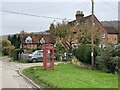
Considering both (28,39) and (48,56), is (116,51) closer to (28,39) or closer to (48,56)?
(48,56)

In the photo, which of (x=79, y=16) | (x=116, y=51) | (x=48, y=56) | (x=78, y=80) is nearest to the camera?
(x=78, y=80)

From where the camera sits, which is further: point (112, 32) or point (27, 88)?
point (112, 32)

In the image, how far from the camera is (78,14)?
231 feet

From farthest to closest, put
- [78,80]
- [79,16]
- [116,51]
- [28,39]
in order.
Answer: [28,39]
[79,16]
[116,51]
[78,80]

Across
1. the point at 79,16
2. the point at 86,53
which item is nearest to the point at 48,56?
the point at 86,53

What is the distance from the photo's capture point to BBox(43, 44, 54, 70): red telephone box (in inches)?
1104

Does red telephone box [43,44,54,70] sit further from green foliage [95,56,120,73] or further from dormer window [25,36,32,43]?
dormer window [25,36,32,43]

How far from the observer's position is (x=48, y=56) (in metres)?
28.7

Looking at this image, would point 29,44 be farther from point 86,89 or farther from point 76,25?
point 86,89

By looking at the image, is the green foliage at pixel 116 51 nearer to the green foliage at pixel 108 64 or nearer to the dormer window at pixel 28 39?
the green foliage at pixel 108 64

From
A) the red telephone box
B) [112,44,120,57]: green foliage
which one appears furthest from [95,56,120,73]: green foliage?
the red telephone box

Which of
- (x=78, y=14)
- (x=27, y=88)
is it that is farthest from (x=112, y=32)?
(x=27, y=88)

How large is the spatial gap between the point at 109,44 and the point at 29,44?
149ft

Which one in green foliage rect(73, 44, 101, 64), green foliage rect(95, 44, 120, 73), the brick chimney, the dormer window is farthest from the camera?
the dormer window
